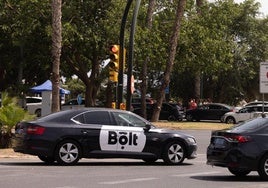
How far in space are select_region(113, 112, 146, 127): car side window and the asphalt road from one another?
1098 mm

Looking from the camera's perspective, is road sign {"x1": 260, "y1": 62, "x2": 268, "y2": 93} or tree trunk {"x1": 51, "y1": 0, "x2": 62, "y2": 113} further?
road sign {"x1": 260, "y1": 62, "x2": 268, "y2": 93}

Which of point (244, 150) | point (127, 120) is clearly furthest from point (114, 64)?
point (244, 150)

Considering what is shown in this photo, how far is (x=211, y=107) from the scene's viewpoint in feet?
151

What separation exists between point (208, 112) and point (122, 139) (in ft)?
99.6

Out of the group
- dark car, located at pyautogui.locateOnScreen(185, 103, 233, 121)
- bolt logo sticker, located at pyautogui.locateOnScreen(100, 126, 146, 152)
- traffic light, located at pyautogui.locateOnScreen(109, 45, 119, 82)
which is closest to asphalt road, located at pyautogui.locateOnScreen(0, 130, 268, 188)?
bolt logo sticker, located at pyautogui.locateOnScreen(100, 126, 146, 152)

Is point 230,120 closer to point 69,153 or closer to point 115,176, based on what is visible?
point 69,153

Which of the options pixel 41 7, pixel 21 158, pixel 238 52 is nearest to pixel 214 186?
pixel 21 158

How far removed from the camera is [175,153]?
54.3ft

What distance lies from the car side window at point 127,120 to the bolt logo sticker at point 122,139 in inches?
6.0

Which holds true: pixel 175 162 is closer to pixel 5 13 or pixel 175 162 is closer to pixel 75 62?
pixel 5 13

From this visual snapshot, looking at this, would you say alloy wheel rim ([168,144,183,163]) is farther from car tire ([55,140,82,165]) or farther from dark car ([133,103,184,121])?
dark car ([133,103,184,121])

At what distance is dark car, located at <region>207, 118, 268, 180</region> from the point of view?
1304 cm

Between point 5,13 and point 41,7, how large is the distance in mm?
2711

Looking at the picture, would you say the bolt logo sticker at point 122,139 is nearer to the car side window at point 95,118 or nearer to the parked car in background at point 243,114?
the car side window at point 95,118
